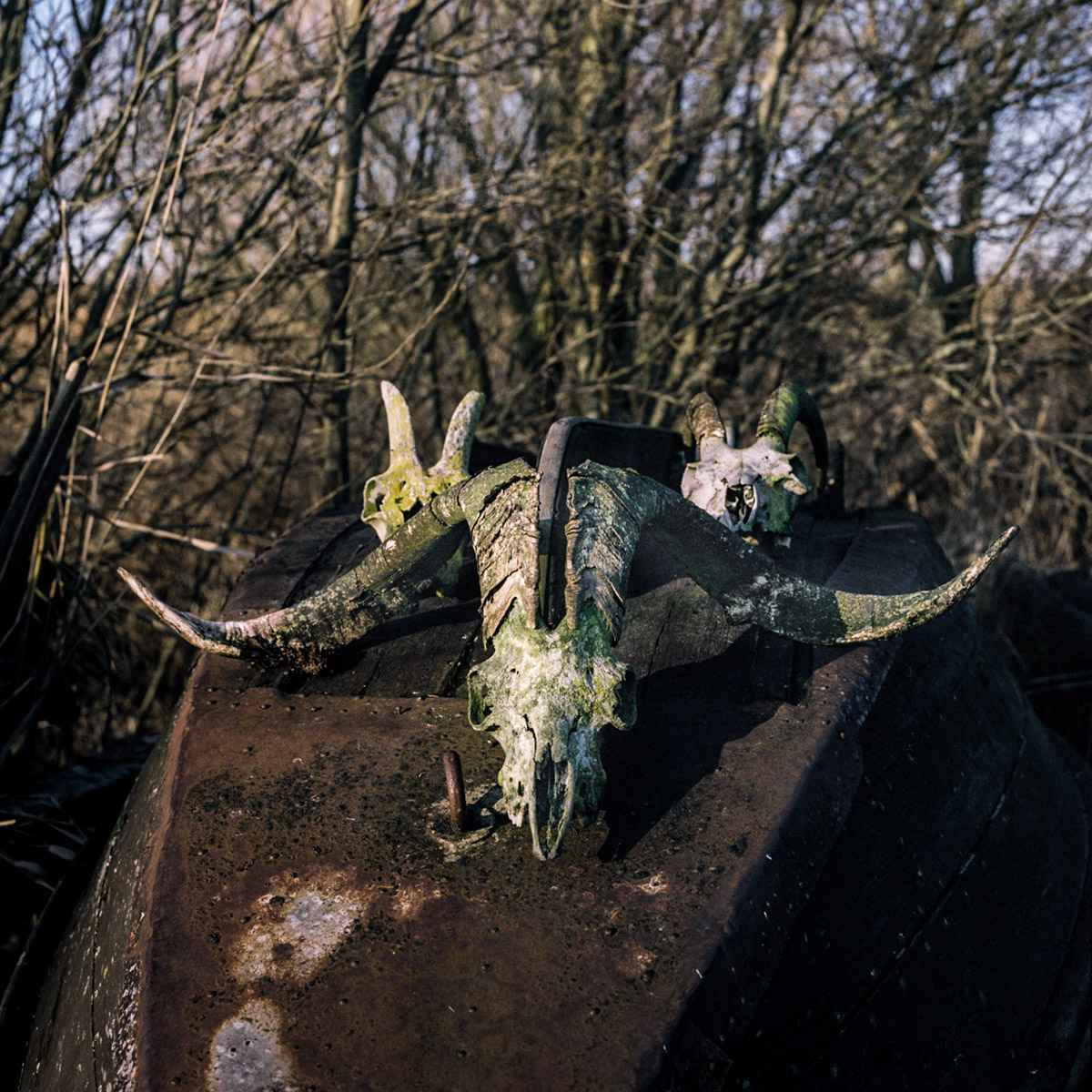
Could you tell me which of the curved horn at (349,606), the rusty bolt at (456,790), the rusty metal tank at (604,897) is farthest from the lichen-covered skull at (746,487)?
the rusty bolt at (456,790)

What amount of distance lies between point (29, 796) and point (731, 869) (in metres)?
2.33

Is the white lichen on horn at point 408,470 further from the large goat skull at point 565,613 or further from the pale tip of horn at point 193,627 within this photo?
the pale tip of horn at point 193,627

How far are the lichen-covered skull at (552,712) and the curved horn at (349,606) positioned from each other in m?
0.48

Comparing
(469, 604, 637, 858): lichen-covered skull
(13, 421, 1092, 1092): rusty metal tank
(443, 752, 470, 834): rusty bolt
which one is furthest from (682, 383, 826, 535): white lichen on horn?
(443, 752, 470, 834): rusty bolt

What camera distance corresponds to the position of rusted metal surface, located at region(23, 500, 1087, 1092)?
137 centimetres

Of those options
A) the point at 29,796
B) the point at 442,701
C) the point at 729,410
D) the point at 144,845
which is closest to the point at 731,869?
the point at 442,701

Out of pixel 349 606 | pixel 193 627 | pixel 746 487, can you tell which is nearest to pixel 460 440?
pixel 349 606

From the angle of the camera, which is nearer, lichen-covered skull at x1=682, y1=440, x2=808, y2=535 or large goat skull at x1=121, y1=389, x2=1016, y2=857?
large goat skull at x1=121, y1=389, x2=1016, y2=857

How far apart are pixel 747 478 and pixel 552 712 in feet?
4.37

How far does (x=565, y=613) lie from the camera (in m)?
1.72

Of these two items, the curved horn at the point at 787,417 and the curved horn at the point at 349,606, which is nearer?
the curved horn at the point at 349,606

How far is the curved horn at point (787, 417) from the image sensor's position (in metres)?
2.90

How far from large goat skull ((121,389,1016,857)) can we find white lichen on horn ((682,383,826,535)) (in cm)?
64

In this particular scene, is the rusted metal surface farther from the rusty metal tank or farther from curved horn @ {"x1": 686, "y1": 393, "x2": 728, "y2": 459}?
curved horn @ {"x1": 686, "y1": 393, "x2": 728, "y2": 459}
